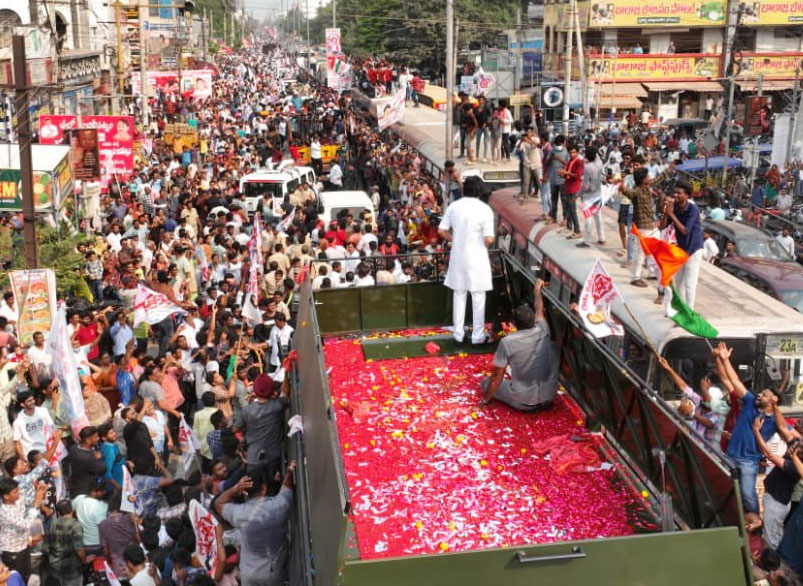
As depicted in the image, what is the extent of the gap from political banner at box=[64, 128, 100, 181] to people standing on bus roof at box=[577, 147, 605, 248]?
11.7 m

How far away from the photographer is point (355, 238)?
17.2 metres

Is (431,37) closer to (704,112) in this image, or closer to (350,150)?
(704,112)

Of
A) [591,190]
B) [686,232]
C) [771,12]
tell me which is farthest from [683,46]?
[686,232]

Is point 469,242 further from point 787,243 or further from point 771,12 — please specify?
point 771,12

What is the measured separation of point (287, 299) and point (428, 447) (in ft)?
26.3

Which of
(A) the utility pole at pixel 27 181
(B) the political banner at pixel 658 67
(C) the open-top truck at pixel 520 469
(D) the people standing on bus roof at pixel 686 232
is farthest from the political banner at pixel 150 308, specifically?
(B) the political banner at pixel 658 67

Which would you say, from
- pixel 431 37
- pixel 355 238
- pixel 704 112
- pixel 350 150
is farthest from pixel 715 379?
pixel 431 37

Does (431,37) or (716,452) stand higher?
(431,37)

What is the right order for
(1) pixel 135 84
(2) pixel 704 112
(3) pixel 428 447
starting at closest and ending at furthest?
(3) pixel 428 447
(1) pixel 135 84
(2) pixel 704 112

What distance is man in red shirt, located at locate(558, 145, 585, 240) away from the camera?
13562 mm

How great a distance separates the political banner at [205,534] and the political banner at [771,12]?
52184 mm

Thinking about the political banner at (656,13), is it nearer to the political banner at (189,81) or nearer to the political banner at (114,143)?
the political banner at (189,81)

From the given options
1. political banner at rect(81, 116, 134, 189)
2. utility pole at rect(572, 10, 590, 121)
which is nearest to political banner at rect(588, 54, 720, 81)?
utility pole at rect(572, 10, 590, 121)

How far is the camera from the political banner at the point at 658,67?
170 feet
